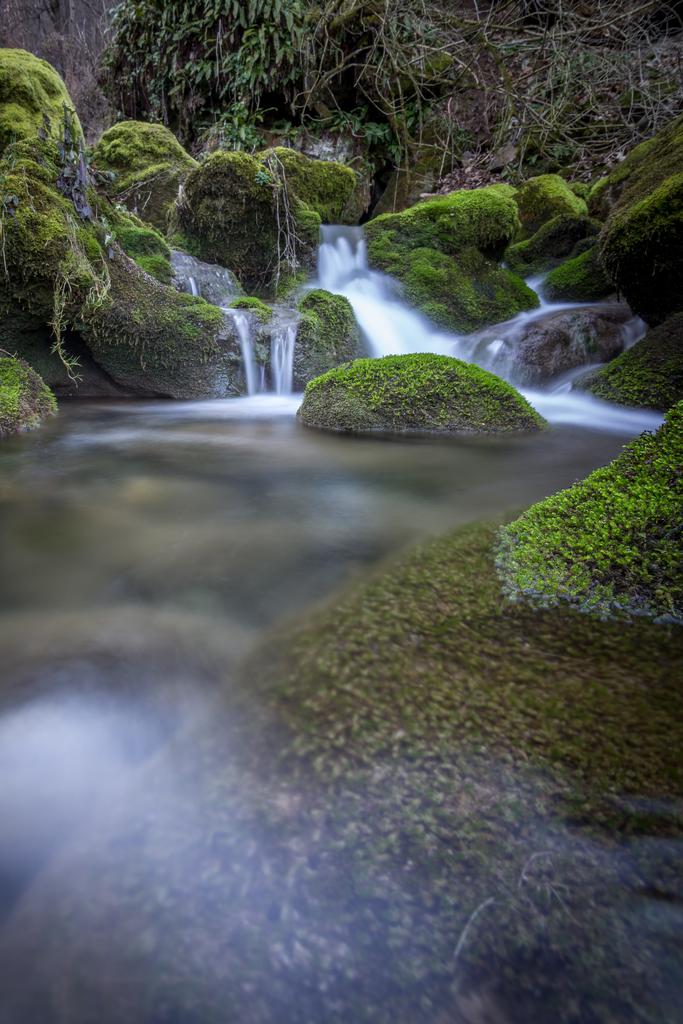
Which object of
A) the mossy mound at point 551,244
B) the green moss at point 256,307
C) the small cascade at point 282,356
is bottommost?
the small cascade at point 282,356

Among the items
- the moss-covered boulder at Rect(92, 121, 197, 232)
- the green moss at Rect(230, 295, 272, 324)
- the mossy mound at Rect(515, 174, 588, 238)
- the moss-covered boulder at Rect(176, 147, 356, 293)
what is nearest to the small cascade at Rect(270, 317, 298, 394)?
the green moss at Rect(230, 295, 272, 324)

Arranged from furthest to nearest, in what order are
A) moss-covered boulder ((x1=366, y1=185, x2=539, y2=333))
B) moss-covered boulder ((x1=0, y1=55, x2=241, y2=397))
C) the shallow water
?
moss-covered boulder ((x1=366, y1=185, x2=539, y2=333)) → moss-covered boulder ((x1=0, y1=55, x2=241, y2=397)) → the shallow water

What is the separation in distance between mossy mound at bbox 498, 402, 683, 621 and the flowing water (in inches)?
23.2

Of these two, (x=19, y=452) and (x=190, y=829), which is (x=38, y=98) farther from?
(x=190, y=829)

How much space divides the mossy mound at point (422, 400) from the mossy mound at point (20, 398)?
2.50 meters

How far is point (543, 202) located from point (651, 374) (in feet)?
21.8

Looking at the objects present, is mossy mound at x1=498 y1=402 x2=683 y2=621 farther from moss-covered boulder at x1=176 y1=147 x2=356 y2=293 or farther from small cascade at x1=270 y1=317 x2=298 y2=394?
moss-covered boulder at x1=176 y1=147 x2=356 y2=293

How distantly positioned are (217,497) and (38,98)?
568 centimetres

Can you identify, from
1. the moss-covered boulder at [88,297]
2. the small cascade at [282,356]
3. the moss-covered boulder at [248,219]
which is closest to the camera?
the moss-covered boulder at [88,297]

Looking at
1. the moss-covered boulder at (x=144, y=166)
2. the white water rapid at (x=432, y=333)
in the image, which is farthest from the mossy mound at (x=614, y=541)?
the moss-covered boulder at (x=144, y=166)

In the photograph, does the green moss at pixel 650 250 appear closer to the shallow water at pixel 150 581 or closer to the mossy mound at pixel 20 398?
the shallow water at pixel 150 581

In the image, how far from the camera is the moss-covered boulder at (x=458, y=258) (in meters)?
8.72

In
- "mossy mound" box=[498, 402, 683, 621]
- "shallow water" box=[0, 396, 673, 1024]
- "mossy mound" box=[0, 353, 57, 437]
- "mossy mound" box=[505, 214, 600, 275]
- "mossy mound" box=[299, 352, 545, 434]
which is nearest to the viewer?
"shallow water" box=[0, 396, 673, 1024]

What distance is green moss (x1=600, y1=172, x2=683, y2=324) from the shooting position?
5.45 m
